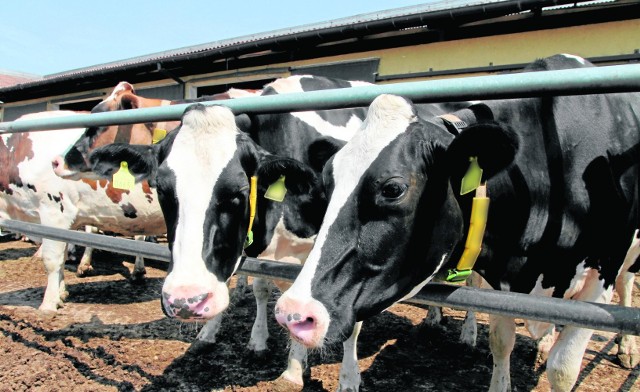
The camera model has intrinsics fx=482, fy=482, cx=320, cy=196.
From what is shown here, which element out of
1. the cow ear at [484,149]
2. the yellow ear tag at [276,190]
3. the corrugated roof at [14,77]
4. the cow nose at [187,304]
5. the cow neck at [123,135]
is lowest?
the cow nose at [187,304]

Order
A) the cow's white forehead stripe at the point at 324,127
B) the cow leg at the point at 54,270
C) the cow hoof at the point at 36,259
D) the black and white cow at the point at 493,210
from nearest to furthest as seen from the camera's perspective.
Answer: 1. the black and white cow at the point at 493,210
2. the cow's white forehead stripe at the point at 324,127
3. the cow leg at the point at 54,270
4. the cow hoof at the point at 36,259

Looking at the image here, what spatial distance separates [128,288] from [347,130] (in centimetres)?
367

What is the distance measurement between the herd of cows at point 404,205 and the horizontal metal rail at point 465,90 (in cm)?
10

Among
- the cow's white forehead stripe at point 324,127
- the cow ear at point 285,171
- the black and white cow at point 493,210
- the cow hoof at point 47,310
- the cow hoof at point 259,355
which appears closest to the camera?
the black and white cow at point 493,210

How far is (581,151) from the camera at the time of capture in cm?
201

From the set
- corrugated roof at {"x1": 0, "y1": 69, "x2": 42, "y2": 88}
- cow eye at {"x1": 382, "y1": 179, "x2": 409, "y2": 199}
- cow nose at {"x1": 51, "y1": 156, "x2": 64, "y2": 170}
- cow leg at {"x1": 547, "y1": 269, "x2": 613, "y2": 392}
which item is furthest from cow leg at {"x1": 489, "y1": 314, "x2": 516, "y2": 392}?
corrugated roof at {"x1": 0, "y1": 69, "x2": 42, "y2": 88}

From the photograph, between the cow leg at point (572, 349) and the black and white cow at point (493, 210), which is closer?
the black and white cow at point (493, 210)

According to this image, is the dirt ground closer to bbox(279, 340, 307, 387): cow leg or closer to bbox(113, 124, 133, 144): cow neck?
bbox(279, 340, 307, 387): cow leg

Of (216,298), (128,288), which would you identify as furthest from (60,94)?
(216,298)

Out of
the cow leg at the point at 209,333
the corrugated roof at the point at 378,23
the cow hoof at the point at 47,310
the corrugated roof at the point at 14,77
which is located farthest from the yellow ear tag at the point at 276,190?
the corrugated roof at the point at 14,77

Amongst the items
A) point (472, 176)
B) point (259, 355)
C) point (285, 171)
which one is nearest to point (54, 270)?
point (259, 355)

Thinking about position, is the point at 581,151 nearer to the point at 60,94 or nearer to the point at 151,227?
the point at 151,227

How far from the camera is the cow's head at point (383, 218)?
1.43 meters

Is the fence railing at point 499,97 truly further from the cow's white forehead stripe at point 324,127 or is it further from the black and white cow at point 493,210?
the cow's white forehead stripe at point 324,127
